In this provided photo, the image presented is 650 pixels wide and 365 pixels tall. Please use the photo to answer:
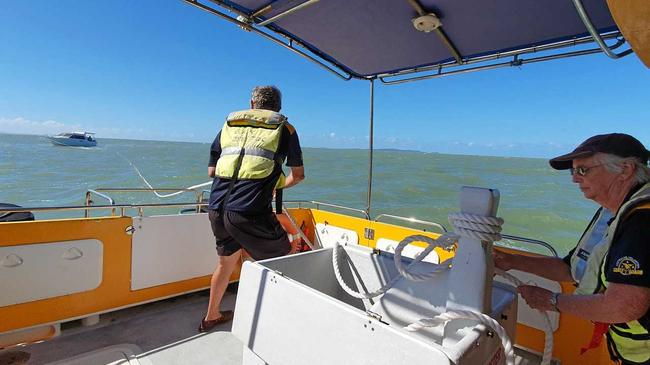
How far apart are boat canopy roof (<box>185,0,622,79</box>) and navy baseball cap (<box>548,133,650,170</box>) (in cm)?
81

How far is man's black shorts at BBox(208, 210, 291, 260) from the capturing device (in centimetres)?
200

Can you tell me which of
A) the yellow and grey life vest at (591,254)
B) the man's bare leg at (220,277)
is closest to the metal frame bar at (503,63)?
the yellow and grey life vest at (591,254)

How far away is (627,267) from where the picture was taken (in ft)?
2.95

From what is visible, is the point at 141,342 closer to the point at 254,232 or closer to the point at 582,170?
the point at 254,232

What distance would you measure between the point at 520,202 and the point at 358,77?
53.1 feet

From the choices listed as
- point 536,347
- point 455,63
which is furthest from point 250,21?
point 536,347

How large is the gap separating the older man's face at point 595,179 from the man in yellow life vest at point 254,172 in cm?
141

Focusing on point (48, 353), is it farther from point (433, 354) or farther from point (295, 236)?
point (433, 354)

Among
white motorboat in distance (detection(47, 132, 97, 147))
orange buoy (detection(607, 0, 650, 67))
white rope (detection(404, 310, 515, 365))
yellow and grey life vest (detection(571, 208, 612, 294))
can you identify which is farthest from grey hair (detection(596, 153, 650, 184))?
white motorboat in distance (detection(47, 132, 97, 147))

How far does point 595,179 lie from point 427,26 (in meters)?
1.34

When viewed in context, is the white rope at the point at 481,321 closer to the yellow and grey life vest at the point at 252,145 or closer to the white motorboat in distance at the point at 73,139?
the yellow and grey life vest at the point at 252,145

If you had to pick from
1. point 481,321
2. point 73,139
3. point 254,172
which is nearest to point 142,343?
point 254,172

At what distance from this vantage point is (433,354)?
731 millimetres

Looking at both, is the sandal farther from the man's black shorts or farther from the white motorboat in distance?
the white motorboat in distance
